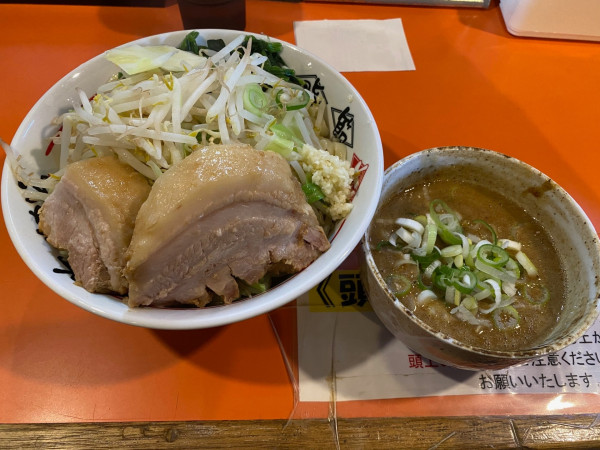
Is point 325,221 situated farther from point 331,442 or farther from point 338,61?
point 338,61

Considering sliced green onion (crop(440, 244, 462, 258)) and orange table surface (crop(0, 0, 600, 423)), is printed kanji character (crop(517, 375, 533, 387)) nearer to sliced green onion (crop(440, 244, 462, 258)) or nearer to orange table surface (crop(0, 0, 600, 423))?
sliced green onion (crop(440, 244, 462, 258))

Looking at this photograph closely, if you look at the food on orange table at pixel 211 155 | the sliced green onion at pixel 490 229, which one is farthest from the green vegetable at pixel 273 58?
the sliced green onion at pixel 490 229

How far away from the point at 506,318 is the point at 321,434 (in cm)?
65

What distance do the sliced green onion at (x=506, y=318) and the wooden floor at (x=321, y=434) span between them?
290 millimetres

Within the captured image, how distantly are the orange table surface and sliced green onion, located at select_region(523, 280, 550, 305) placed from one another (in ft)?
2.31

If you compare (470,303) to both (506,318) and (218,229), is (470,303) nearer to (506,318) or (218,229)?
(506,318)

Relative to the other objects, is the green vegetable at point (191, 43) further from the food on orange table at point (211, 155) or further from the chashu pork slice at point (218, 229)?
the chashu pork slice at point (218, 229)

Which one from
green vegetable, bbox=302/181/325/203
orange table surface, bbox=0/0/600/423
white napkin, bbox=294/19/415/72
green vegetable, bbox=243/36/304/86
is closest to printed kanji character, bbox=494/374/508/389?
orange table surface, bbox=0/0/600/423

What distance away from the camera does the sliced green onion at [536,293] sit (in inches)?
51.9

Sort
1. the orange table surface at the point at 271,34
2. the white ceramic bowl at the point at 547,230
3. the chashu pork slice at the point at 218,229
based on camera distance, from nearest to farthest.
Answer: the chashu pork slice at the point at 218,229 < the white ceramic bowl at the point at 547,230 < the orange table surface at the point at 271,34

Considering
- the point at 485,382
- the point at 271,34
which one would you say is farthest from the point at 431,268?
the point at 271,34

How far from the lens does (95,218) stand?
1096 millimetres

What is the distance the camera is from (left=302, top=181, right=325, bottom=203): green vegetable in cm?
128

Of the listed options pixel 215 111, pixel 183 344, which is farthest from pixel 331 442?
pixel 215 111
